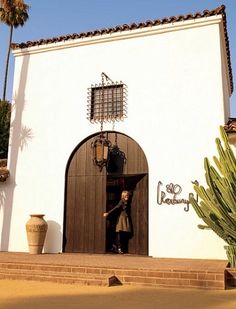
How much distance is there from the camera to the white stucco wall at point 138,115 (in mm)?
8891

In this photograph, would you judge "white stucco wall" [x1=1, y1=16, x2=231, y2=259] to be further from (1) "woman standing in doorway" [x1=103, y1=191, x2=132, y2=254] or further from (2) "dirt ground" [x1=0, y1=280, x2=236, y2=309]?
(2) "dirt ground" [x1=0, y1=280, x2=236, y2=309]

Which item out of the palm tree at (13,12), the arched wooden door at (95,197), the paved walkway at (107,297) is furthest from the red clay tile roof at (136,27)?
the palm tree at (13,12)

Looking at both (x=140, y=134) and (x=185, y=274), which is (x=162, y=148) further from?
(x=185, y=274)

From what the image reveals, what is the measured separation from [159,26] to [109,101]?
7.83ft

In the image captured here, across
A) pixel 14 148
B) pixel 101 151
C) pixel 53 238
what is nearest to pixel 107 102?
pixel 101 151

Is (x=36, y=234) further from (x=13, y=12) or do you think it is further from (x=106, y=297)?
(x=13, y=12)

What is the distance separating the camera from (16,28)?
85.8 feet

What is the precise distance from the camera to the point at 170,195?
8.95 meters

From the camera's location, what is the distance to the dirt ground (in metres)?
5.02

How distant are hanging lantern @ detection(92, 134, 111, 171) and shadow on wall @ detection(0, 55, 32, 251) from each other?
222 centimetres

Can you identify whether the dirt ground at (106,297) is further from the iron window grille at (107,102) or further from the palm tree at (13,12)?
the palm tree at (13,12)

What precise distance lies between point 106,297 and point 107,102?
235 inches

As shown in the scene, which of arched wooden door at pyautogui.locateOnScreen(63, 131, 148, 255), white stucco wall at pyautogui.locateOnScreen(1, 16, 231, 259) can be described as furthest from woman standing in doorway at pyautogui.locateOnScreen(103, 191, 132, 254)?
white stucco wall at pyautogui.locateOnScreen(1, 16, 231, 259)

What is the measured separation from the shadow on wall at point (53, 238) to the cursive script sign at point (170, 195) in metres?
2.85
